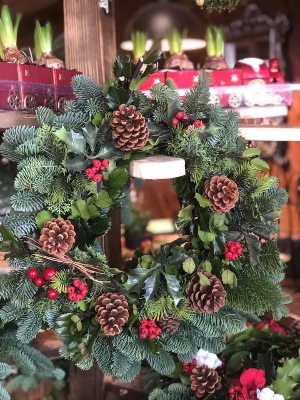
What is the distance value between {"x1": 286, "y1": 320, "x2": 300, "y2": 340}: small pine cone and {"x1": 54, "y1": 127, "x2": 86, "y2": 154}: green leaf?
527mm

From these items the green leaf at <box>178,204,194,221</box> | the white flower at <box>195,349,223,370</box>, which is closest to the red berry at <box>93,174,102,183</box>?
the green leaf at <box>178,204,194,221</box>

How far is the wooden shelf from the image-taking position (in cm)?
64

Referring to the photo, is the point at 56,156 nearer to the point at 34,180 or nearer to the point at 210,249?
the point at 34,180

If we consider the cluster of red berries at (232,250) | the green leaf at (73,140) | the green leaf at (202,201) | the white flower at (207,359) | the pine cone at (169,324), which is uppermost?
the green leaf at (73,140)

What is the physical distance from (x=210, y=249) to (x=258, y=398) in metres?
0.22

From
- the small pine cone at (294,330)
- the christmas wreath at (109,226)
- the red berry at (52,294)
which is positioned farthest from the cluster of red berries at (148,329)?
the small pine cone at (294,330)

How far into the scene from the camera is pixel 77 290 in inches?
23.2

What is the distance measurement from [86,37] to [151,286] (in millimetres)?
406

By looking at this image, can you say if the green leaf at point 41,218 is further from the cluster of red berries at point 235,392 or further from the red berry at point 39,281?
the cluster of red berries at point 235,392

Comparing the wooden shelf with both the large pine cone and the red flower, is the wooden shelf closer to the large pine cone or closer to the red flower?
the large pine cone

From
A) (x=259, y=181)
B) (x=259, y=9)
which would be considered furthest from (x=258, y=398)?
(x=259, y=9)

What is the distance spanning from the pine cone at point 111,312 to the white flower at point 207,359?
21cm

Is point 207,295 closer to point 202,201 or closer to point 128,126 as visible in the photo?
point 202,201

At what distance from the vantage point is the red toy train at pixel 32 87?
0.65 m
